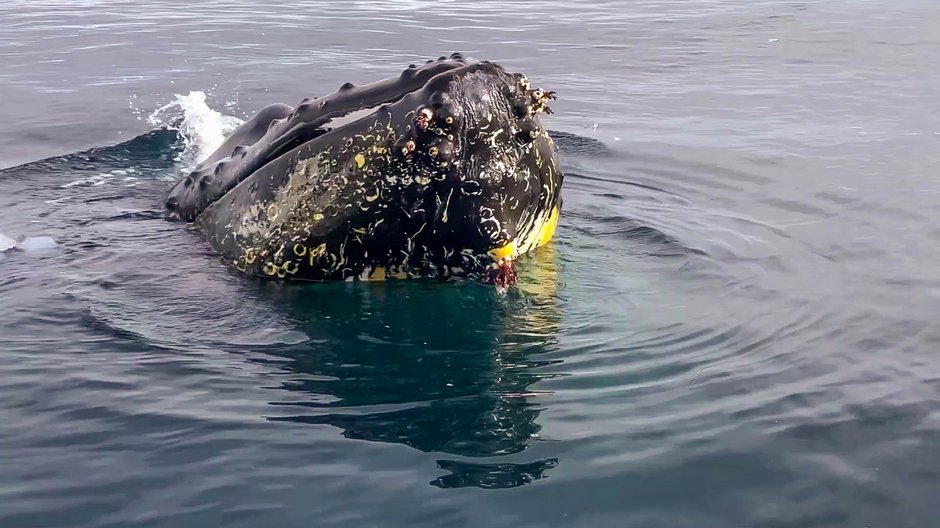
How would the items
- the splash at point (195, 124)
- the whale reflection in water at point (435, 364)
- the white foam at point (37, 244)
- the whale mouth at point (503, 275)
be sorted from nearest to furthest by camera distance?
the whale reflection in water at point (435, 364)
the whale mouth at point (503, 275)
the white foam at point (37, 244)
the splash at point (195, 124)

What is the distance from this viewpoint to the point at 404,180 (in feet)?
20.5

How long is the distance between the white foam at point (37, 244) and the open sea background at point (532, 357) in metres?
0.02

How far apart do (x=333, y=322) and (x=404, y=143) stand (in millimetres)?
1117

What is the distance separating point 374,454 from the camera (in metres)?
4.75

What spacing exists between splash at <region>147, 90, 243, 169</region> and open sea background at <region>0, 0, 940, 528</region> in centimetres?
8

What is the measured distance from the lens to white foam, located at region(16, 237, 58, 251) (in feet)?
24.7

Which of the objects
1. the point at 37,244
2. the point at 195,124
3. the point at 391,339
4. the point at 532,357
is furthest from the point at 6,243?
the point at 195,124

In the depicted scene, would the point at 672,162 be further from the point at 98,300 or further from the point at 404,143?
the point at 98,300

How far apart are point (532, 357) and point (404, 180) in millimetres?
1253

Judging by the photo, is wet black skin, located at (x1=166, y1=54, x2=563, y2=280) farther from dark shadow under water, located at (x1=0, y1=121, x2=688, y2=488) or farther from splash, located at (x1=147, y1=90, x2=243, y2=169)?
splash, located at (x1=147, y1=90, x2=243, y2=169)

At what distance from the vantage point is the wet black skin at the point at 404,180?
20.2 feet

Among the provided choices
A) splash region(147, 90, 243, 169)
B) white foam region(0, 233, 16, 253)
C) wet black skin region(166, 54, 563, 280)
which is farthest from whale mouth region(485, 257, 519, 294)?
splash region(147, 90, 243, 169)

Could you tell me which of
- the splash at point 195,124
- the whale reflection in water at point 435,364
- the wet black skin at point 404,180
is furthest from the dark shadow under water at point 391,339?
the splash at point 195,124

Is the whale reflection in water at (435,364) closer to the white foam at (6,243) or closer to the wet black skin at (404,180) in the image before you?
the wet black skin at (404,180)
